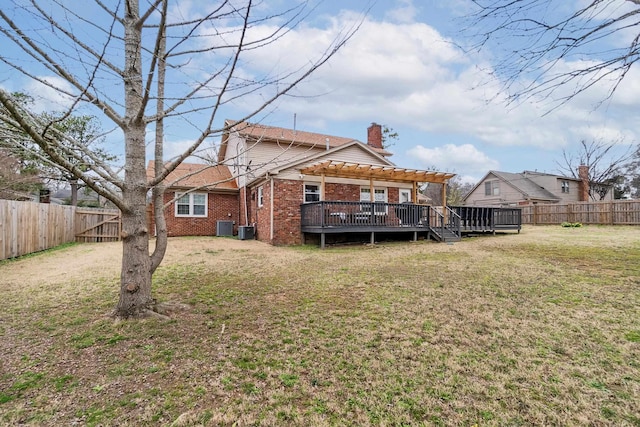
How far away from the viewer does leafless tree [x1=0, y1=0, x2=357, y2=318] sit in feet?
8.56

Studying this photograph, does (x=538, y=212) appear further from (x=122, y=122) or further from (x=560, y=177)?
(x=122, y=122)

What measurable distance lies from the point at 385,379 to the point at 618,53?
4866mm

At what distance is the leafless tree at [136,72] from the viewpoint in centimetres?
261

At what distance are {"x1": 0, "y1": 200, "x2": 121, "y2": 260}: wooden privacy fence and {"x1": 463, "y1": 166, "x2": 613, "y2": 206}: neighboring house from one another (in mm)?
31796

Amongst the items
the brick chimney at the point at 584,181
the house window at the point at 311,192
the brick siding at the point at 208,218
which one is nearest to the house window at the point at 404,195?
the house window at the point at 311,192

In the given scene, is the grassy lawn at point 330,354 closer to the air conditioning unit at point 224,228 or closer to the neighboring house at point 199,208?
the neighboring house at point 199,208

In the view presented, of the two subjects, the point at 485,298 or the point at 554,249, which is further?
the point at 554,249

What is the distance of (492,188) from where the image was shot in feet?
104

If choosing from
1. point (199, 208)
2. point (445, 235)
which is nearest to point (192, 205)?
point (199, 208)

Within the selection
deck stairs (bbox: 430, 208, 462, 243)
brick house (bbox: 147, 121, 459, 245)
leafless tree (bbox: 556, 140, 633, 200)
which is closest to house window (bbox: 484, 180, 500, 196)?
leafless tree (bbox: 556, 140, 633, 200)

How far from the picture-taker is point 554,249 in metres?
9.36

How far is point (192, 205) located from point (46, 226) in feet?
19.4

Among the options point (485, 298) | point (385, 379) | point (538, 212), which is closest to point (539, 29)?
point (485, 298)

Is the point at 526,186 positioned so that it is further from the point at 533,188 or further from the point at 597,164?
the point at 597,164
